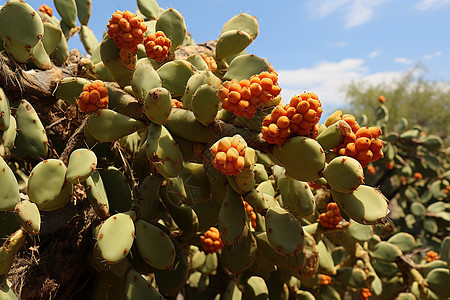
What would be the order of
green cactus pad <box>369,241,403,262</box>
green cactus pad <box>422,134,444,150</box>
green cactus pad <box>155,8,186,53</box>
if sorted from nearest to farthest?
green cactus pad <box>155,8,186,53</box> → green cactus pad <box>369,241,403,262</box> → green cactus pad <box>422,134,444,150</box>

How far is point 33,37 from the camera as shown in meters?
1.48

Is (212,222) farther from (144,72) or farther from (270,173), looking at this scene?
(144,72)

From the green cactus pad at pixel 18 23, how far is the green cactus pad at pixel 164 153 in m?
0.60

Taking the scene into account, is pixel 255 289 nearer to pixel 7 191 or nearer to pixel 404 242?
pixel 7 191

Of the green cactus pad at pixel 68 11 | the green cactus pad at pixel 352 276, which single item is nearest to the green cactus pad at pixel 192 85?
the green cactus pad at pixel 68 11

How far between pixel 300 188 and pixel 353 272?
1.13 meters

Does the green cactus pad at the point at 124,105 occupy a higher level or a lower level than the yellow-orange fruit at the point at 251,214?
higher

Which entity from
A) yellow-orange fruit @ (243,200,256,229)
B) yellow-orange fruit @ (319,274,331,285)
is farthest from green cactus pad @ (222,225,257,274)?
yellow-orange fruit @ (319,274,331,285)

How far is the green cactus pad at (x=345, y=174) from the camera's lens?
1069mm

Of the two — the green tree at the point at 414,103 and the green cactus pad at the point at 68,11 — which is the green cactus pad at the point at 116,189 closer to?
the green cactus pad at the point at 68,11

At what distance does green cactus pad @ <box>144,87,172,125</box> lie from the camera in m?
1.24

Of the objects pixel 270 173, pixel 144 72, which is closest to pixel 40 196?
pixel 144 72

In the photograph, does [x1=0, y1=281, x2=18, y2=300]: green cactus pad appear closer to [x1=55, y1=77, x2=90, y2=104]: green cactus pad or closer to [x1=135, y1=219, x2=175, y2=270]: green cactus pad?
[x1=135, y1=219, x2=175, y2=270]: green cactus pad

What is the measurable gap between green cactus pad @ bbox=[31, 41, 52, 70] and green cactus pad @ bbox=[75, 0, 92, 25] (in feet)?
1.83
